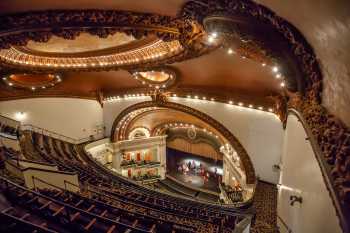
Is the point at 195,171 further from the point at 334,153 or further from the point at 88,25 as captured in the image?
the point at 334,153

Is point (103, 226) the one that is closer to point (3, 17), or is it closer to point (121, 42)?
point (3, 17)

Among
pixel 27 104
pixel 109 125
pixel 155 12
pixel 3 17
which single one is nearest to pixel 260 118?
pixel 155 12

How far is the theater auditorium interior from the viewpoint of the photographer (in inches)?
104

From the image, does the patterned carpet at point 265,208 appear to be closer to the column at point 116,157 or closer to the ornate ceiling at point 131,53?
the ornate ceiling at point 131,53

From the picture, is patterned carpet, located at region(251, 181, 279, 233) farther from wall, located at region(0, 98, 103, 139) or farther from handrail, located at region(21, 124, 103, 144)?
wall, located at region(0, 98, 103, 139)

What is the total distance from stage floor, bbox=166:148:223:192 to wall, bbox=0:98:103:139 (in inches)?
328

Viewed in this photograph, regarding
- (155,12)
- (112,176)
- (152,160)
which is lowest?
(152,160)

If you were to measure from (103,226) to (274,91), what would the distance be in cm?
765

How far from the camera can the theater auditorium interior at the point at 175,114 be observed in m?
2.63

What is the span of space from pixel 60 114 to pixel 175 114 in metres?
8.05

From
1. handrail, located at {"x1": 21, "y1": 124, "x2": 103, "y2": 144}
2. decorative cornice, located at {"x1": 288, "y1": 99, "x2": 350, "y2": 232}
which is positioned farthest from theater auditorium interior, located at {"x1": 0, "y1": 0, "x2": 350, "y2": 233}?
handrail, located at {"x1": 21, "y1": 124, "x2": 103, "y2": 144}

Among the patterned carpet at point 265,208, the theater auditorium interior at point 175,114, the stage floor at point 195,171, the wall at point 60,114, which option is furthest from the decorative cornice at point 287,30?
the stage floor at point 195,171

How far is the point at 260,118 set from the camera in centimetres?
1031

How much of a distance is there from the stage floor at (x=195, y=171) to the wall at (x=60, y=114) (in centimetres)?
834
